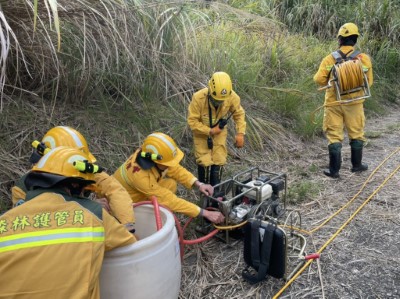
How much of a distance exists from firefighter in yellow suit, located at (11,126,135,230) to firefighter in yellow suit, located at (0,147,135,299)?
22.3 inches

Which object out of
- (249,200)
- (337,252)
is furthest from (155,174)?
(337,252)

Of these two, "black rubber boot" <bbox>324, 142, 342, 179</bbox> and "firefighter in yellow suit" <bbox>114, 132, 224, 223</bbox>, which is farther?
"black rubber boot" <bbox>324, 142, 342, 179</bbox>

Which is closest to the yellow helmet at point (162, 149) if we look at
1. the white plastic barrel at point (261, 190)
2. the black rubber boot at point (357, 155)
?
the white plastic barrel at point (261, 190)

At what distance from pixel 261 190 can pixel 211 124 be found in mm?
1073

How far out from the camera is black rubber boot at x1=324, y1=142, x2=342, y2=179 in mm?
4461

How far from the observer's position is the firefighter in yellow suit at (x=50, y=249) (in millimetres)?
1550

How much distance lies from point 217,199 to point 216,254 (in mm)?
461

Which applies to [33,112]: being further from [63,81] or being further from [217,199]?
[217,199]

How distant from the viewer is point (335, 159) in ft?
14.7

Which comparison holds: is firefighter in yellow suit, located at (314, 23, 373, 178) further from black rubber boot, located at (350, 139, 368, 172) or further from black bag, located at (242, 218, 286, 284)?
black bag, located at (242, 218, 286, 284)

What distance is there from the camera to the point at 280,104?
5.95 metres

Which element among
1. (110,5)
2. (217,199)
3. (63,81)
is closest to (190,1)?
(110,5)

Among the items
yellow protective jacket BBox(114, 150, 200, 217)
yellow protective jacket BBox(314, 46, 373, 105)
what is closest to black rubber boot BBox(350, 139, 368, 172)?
yellow protective jacket BBox(314, 46, 373, 105)

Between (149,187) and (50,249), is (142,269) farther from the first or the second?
(149,187)
